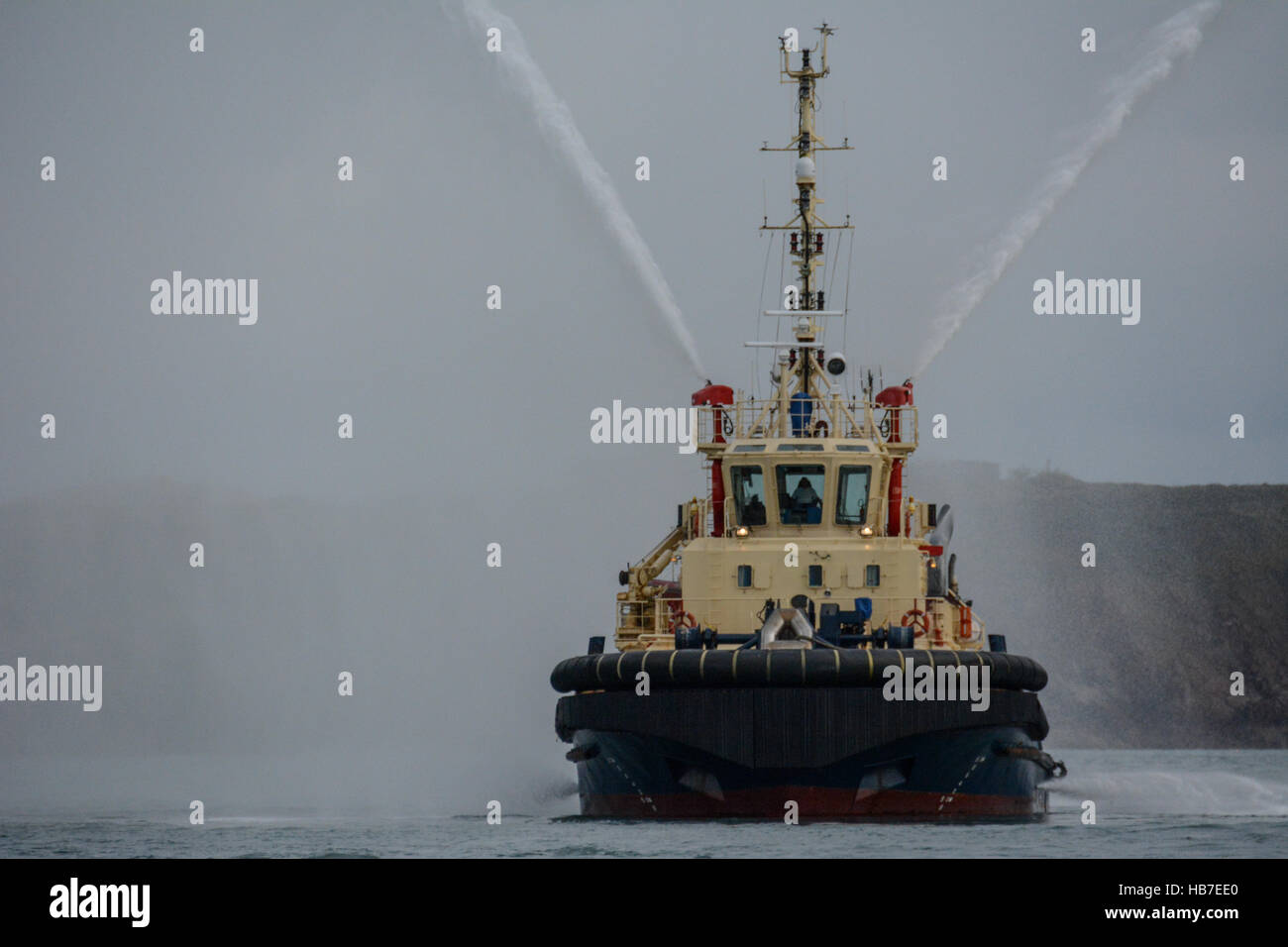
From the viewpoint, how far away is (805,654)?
3028 cm

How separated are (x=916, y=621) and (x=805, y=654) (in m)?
3.33

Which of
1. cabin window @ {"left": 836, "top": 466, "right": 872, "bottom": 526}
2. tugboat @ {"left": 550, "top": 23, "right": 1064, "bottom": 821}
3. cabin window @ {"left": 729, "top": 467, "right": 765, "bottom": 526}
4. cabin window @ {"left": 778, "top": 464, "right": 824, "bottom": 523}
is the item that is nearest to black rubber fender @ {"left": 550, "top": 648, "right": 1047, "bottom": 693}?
tugboat @ {"left": 550, "top": 23, "right": 1064, "bottom": 821}

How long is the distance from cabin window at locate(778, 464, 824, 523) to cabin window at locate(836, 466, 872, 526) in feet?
1.06

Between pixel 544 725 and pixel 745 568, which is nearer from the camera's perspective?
pixel 745 568

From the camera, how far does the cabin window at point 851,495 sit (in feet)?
114

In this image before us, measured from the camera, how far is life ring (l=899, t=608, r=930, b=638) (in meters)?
33.0

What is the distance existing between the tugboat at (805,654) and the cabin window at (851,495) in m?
0.02

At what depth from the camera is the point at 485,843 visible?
2925cm

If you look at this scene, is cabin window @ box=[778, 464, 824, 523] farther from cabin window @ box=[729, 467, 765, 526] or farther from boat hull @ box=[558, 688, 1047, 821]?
boat hull @ box=[558, 688, 1047, 821]

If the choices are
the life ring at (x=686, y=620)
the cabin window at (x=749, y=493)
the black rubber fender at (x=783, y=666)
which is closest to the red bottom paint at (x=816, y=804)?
the black rubber fender at (x=783, y=666)

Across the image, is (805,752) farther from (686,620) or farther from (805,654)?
(686,620)
